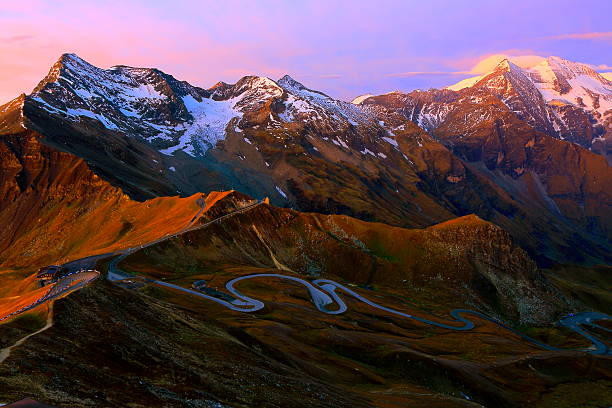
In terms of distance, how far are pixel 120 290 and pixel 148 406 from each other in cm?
4073

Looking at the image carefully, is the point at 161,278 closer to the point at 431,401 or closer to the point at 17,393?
the point at 431,401

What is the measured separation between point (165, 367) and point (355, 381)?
4538cm

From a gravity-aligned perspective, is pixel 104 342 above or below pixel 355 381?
above

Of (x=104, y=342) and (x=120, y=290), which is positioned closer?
(x=104, y=342)

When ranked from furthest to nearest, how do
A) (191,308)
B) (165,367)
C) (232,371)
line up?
1. (191,308)
2. (232,371)
3. (165,367)

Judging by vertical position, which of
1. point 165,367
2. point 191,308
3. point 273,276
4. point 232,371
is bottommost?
point 273,276

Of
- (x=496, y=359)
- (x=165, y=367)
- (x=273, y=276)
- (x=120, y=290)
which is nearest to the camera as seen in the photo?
(x=165, y=367)

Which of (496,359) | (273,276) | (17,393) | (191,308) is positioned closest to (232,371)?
(17,393)

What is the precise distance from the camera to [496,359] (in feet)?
452

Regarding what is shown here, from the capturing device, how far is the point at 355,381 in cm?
9375

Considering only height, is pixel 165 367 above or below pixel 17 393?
below

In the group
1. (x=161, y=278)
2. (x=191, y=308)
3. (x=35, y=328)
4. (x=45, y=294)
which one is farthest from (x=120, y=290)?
(x=161, y=278)

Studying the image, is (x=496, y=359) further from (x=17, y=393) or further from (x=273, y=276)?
(x=17, y=393)

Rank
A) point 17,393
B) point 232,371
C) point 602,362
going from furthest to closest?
point 602,362, point 232,371, point 17,393
